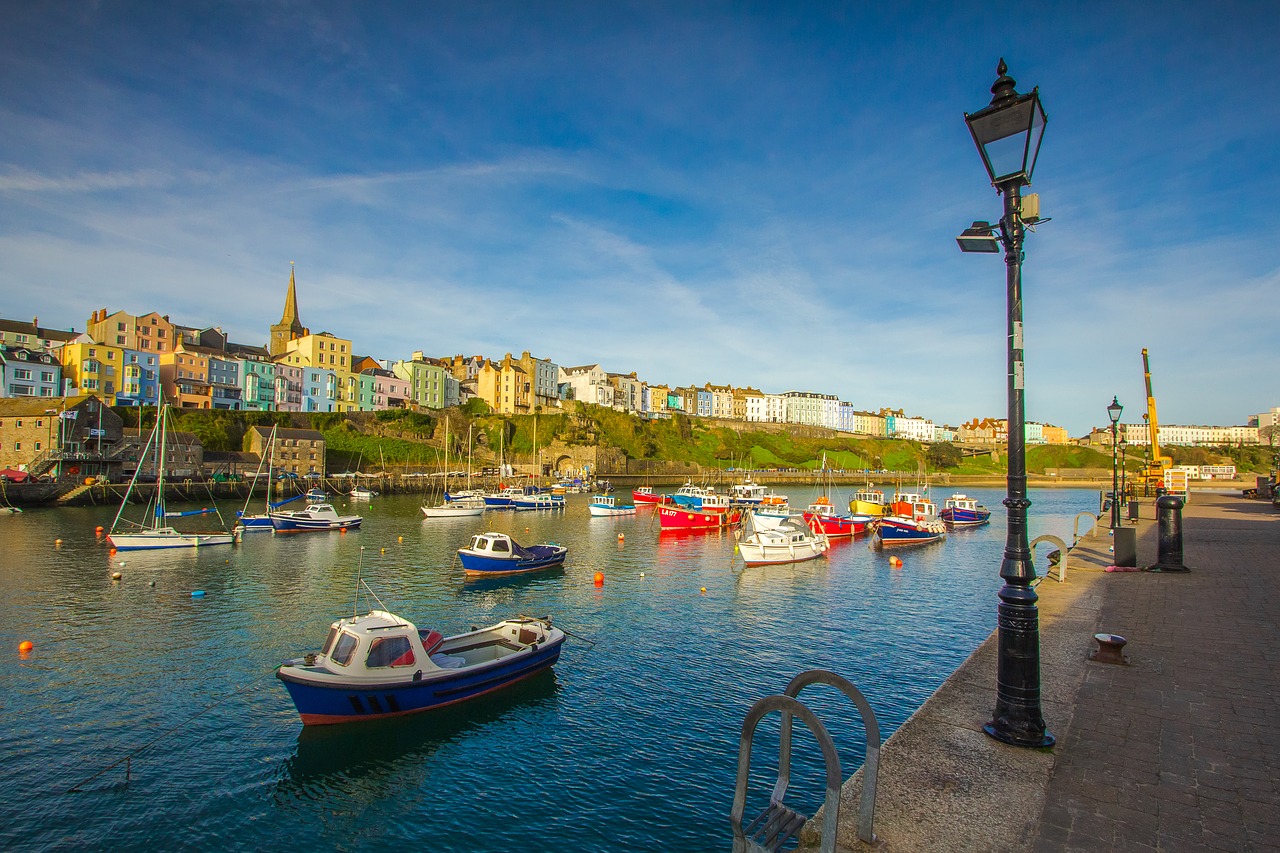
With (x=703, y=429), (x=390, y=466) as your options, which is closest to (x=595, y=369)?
(x=703, y=429)

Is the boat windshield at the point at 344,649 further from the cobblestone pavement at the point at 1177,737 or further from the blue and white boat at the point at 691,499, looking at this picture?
the blue and white boat at the point at 691,499

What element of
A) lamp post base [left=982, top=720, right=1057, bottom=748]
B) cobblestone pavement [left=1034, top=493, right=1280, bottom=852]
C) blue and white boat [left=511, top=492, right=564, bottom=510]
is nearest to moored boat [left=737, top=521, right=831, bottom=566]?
cobblestone pavement [left=1034, top=493, right=1280, bottom=852]

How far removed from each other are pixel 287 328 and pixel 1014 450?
123 metres

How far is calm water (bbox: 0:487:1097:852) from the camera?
35.4ft

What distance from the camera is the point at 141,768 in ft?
40.3

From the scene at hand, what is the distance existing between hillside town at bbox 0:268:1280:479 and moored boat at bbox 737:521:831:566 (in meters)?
33.6

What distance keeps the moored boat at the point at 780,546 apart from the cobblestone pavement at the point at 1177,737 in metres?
20.6

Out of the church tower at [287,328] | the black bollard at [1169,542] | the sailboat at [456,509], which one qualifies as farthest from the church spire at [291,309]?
the black bollard at [1169,542]

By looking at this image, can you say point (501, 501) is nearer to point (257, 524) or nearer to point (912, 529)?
point (257, 524)

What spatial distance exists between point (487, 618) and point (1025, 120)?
21602 millimetres

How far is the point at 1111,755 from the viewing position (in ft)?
25.0

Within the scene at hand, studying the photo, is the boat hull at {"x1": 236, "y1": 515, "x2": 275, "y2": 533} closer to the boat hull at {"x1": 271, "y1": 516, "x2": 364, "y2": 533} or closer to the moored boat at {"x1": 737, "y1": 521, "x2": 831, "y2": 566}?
the boat hull at {"x1": 271, "y1": 516, "x2": 364, "y2": 533}

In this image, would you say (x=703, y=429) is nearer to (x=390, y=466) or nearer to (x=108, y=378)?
(x=390, y=466)

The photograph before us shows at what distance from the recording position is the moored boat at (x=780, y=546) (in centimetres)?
3534
